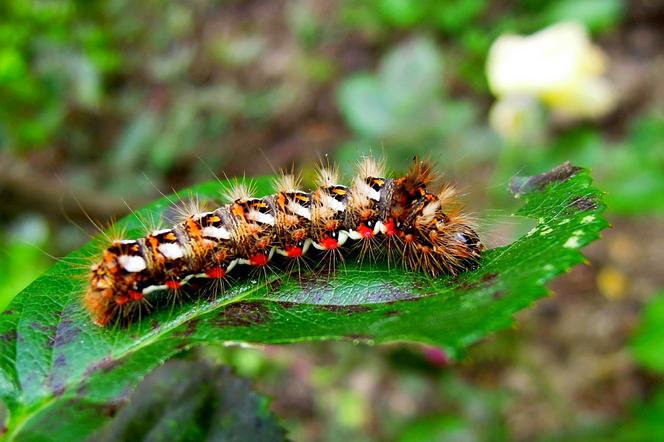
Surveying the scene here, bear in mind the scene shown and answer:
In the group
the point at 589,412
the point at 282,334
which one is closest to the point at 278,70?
the point at 589,412

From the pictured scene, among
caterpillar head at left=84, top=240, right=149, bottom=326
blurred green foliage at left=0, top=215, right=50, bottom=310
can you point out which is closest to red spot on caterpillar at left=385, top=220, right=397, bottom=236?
caterpillar head at left=84, top=240, right=149, bottom=326

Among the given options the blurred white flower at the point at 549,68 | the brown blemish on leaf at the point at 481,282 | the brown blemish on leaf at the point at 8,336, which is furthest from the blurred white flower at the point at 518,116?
the brown blemish on leaf at the point at 8,336

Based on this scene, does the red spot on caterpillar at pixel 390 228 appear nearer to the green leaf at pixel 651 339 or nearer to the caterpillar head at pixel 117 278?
the caterpillar head at pixel 117 278

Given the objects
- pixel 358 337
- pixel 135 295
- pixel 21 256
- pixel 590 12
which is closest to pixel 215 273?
pixel 135 295

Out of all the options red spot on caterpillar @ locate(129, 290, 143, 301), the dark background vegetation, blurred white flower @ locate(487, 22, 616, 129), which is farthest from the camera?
the dark background vegetation

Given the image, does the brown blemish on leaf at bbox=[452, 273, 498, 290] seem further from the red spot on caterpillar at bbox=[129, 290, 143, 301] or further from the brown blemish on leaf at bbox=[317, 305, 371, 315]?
the red spot on caterpillar at bbox=[129, 290, 143, 301]
